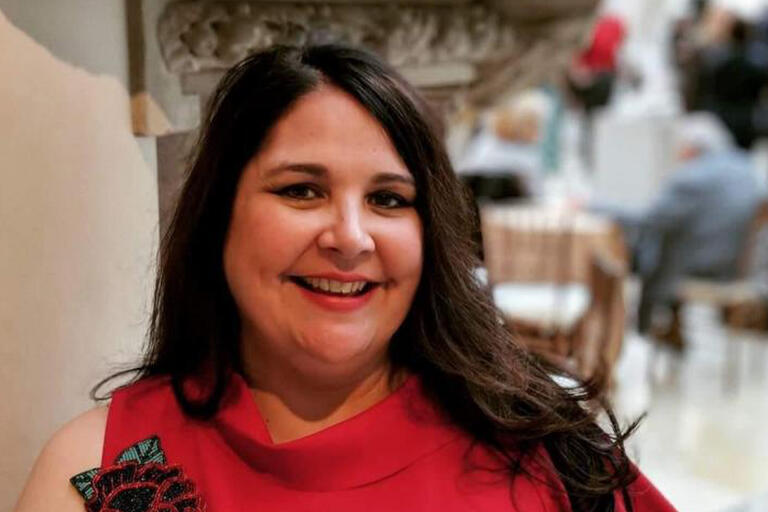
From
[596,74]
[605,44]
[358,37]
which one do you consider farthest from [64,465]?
[596,74]

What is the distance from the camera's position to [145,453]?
1.23 m

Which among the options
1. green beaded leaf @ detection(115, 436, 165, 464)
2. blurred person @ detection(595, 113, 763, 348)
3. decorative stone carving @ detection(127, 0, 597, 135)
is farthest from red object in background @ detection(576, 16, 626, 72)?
green beaded leaf @ detection(115, 436, 165, 464)

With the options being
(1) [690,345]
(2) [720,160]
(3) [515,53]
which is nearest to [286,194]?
(3) [515,53]

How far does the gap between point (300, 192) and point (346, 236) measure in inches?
3.8

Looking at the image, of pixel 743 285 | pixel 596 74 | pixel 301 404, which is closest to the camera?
pixel 301 404

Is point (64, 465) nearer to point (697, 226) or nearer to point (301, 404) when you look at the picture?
point (301, 404)

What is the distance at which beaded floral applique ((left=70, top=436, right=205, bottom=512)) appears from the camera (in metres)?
1.18

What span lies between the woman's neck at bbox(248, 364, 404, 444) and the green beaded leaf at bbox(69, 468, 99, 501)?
0.23 meters

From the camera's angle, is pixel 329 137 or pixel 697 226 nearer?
pixel 329 137

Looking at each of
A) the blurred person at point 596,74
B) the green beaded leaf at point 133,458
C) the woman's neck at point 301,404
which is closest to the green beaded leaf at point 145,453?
the green beaded leaf at point 133,458

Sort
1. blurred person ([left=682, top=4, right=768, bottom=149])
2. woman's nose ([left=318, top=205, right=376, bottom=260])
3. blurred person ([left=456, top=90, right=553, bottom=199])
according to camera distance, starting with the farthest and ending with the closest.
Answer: blurred person ([left=682, top=4, right=768, bottom=149]) < blurred person ([left=456, top=90, right=553, bottom=199]) < woman's nose ([left=318, top=205, right=376, bottom=260])

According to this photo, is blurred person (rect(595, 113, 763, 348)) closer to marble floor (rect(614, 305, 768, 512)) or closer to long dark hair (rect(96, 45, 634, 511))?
marble floor (rect(614, 305, 768, 512))

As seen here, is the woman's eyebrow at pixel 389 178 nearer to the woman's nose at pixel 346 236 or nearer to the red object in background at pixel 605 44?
the woman's nose at pixel 346 236

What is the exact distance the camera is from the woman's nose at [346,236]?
1.17m
